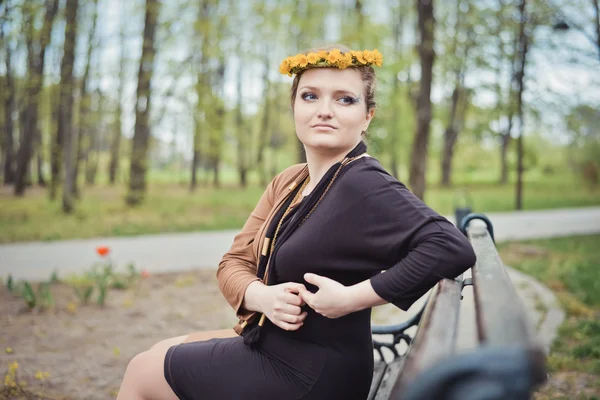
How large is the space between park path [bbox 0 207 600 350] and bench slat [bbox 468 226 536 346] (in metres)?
3.14

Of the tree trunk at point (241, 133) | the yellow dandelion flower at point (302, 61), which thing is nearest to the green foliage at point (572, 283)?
the yellow dandelion flower at point (302, 61)

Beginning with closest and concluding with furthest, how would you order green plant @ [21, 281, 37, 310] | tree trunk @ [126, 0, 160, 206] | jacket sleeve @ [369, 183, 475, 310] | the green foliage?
1. jacket sleeve @ [369, 183, 475, 310]
2. the green foliage
3. green plant @ [21, 281, 37, 310]
4. tree trunk @ [126, 0, 160, 206]

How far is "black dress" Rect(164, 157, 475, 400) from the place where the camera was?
5.18 feet

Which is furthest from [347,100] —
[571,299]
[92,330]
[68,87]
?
[68,87]

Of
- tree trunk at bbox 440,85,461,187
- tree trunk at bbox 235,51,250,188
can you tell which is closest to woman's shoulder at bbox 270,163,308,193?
tree trunk at bbox 235,51,250,188

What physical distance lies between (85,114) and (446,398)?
21.6 metres

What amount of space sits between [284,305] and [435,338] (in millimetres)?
677

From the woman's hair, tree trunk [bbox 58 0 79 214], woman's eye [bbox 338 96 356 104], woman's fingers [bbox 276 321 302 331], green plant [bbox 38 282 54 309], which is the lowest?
green plant [bbox 38 282 54 309]

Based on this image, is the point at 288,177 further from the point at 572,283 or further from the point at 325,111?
the point at 572,283

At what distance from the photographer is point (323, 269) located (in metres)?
1.75

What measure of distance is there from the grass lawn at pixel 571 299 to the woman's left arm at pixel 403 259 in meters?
2.70

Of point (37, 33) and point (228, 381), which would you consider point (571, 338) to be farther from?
point (37, 33)

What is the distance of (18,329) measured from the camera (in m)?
4.98

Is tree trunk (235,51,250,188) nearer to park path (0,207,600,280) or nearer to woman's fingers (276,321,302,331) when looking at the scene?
park path (0,207,600,280)
